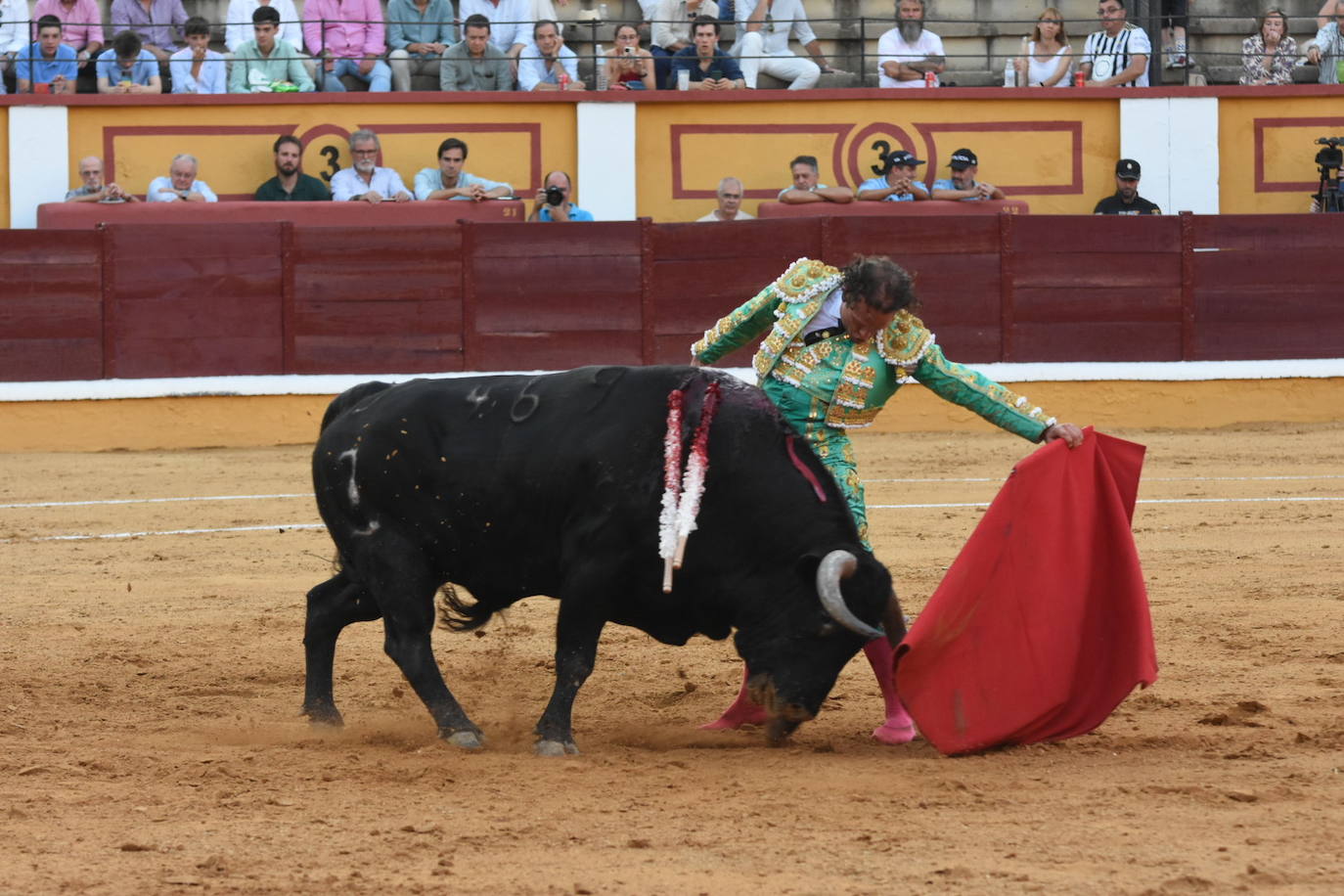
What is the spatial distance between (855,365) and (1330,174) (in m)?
8.65

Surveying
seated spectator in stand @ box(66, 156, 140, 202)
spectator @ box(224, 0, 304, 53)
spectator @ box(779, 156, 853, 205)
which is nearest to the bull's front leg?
spectator @ box(779, 156, 853, 205)

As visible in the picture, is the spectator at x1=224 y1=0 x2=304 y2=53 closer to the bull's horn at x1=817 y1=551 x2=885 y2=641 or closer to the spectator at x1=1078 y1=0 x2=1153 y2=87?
the spectator at x1=1078 y1=0 x2=1153 y2=87

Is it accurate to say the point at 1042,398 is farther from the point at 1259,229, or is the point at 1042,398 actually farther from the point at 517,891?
the point at 517,891

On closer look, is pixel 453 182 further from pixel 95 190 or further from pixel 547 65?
pixel 95 190

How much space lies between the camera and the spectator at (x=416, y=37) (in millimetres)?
11445

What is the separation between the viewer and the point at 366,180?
1091 cm

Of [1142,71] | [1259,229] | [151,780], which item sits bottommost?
[151,780]

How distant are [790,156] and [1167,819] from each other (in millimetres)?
8766

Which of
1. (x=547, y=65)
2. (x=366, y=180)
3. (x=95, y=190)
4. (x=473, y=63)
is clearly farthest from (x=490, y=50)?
(x=95, y=190)

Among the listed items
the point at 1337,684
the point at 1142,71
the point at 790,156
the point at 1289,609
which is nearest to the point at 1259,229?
the point at 1142,71

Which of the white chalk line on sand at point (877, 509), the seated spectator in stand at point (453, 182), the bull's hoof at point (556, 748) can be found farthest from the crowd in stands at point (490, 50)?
the bull's hoof at point (556, 748)

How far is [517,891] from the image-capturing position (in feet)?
9.13

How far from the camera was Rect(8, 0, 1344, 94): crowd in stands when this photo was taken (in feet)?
36.8

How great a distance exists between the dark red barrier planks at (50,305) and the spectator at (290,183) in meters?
1.05
